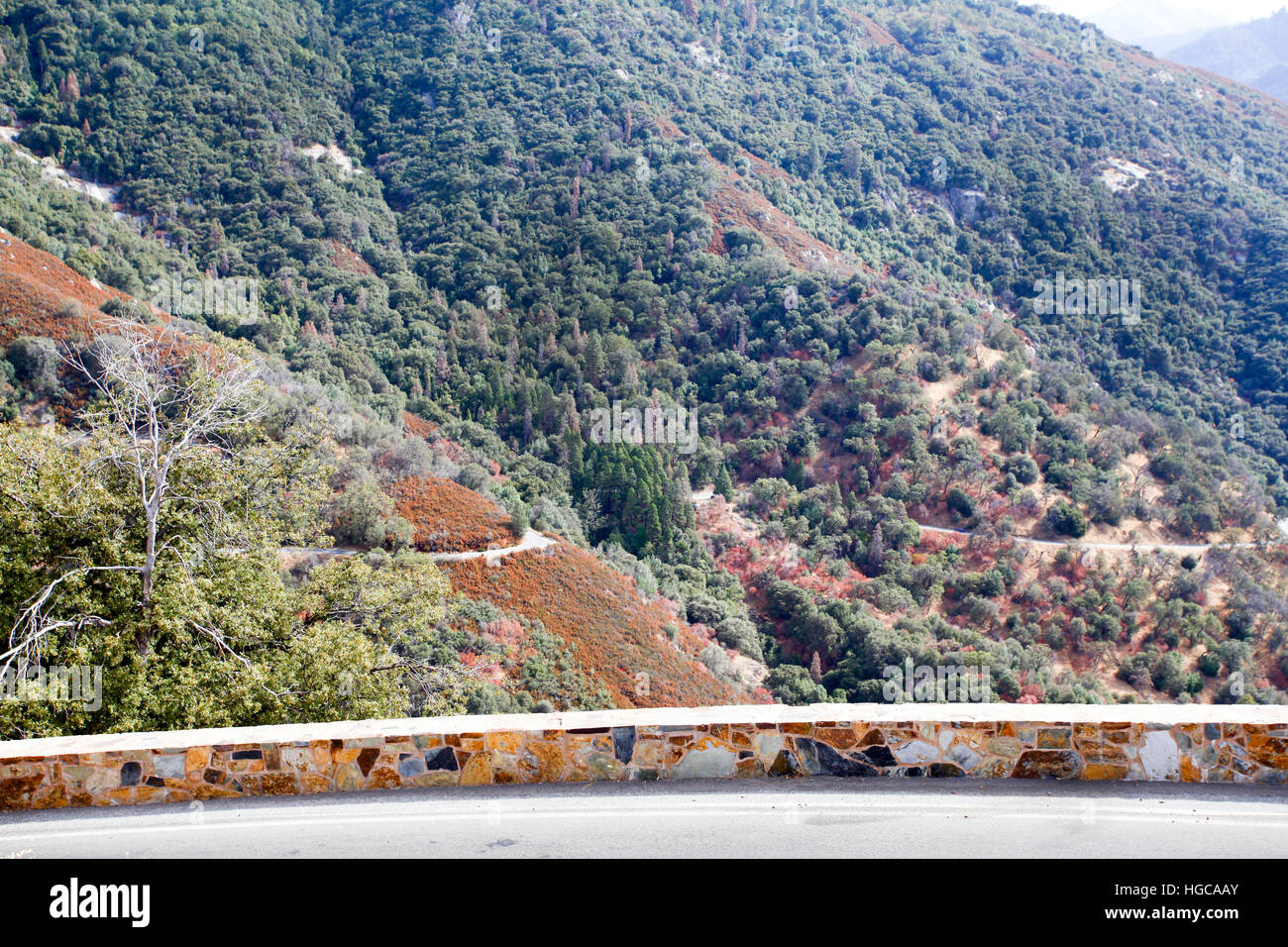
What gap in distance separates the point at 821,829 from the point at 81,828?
4.28m

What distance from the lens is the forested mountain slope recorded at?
40156 millimetres

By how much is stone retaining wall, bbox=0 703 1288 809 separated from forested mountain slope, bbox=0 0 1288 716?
841 inches

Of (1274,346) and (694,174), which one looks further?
(694,174)

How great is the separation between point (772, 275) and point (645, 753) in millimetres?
59155

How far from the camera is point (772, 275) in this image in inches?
2425

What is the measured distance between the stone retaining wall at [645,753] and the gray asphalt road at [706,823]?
0.11m

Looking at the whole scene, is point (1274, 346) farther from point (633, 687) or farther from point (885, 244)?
point (633, 687)

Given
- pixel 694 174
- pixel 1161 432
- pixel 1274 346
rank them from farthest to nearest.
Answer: pixel 694 174, pixel 1274 346, pixel 1161 432

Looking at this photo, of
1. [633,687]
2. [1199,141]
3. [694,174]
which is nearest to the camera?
[633,687]

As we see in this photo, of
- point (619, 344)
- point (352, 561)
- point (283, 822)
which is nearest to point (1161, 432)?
point (619, 344)

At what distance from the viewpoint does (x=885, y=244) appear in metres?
76.7

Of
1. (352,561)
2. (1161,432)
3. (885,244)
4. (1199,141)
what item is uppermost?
(1199,141)

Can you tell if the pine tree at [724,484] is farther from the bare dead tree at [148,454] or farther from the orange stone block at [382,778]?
the orange stone block at [382,778]

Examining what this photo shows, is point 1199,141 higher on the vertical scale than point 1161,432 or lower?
higher
